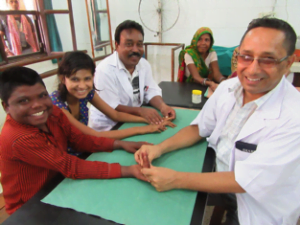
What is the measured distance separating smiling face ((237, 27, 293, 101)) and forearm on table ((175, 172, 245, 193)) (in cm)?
40

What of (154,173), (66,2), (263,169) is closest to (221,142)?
(263,169)

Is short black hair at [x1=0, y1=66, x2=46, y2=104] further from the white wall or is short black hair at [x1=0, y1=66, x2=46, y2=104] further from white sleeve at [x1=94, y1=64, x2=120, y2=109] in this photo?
the white wall

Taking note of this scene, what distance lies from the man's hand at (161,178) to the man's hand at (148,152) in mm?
113

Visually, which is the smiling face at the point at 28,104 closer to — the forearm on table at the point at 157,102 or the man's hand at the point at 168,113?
the man's hand at the point at 168,113

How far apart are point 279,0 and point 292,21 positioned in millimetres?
443

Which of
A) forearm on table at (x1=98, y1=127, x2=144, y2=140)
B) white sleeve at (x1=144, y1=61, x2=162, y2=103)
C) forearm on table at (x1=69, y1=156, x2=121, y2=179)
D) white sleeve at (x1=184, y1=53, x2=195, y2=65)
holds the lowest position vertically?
forearm on table at (x1=98, y1=127, x2=144, y2=140)

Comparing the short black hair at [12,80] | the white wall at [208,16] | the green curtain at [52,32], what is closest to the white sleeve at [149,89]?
the short black hair at [12,80]

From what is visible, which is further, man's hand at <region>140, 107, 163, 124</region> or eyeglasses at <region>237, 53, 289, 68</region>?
man's hand at <region>140, 107, 163, 124</region>

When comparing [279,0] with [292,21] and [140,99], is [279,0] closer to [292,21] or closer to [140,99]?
[292,21]

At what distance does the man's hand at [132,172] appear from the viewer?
2.93 ft

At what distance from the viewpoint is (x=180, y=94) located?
6.90ft

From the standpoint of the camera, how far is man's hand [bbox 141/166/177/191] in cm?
83

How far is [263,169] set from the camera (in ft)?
2.48

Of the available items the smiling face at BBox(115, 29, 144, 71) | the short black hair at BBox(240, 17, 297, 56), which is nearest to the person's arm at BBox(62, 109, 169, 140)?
the smiling face at BBox(115, 29, 144, 71)
